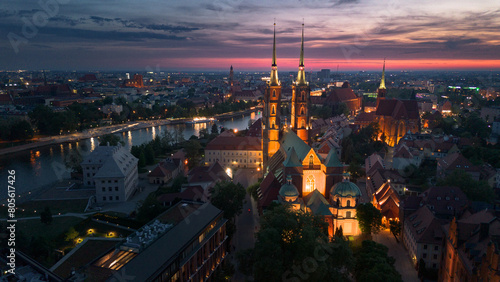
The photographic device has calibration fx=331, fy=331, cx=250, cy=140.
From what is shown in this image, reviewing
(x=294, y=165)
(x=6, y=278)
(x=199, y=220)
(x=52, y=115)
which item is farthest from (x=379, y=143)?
(x=52, y=115)

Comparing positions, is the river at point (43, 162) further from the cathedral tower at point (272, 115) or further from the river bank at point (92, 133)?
the cathedral tower at point (272, 115)

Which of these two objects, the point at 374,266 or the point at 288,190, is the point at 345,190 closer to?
the point at 288,190

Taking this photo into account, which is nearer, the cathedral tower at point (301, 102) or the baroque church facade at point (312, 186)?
the baroque church facade at point (312, 186)

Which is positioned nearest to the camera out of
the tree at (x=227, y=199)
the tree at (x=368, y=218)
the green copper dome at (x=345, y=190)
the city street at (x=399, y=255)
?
the city street at (x=399, y=255)

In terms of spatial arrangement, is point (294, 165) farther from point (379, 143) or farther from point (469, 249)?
point (379, 143)

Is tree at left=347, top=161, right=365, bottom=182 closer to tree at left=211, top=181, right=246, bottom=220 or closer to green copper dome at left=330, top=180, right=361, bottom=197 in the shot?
green copper dome at left=330, top=180, right=361, bottom=197

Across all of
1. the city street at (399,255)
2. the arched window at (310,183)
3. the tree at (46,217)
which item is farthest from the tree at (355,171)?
the tree at (46,217)

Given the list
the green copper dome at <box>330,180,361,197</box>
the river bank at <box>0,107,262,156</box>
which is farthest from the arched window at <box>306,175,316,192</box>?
the river bank at <box>0,107,262,156</box>
